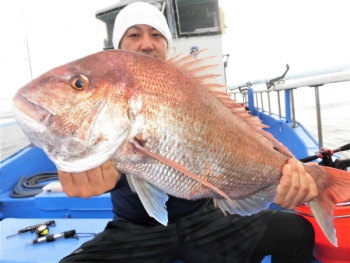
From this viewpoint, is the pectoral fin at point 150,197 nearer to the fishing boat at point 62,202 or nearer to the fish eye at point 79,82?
the fish eye at point 79,82

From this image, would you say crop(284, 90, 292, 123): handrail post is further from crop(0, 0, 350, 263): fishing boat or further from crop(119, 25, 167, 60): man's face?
crop(119, 25, 167, 60): man's face

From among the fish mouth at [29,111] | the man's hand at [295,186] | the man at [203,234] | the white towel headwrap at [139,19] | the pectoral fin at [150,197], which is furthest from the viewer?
→ the white towel headwrap at [139,19]

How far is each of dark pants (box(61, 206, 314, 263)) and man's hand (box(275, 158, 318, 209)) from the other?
12.2 inches

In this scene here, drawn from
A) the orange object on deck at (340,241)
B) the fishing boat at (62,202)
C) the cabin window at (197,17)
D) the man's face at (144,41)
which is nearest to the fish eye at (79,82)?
the fishing boat at (62,202)

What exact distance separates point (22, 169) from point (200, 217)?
3.43 metres

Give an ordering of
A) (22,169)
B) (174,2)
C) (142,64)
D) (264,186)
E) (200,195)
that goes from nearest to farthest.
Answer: (142,64) < (200,195) < (264,186) < (22,169) < (174,2)

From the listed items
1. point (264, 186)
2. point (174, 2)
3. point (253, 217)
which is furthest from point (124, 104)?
point (174, 2)

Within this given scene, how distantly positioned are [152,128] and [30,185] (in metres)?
3.16

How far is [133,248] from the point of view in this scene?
148 cm

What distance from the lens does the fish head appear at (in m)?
0.87

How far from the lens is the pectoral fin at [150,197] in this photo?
1.09 m

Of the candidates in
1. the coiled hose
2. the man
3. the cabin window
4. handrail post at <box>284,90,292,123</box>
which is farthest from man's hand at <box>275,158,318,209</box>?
the cabin window

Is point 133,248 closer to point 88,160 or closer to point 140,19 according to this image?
point 88,160

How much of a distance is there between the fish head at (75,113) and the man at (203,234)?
1.61 feet
